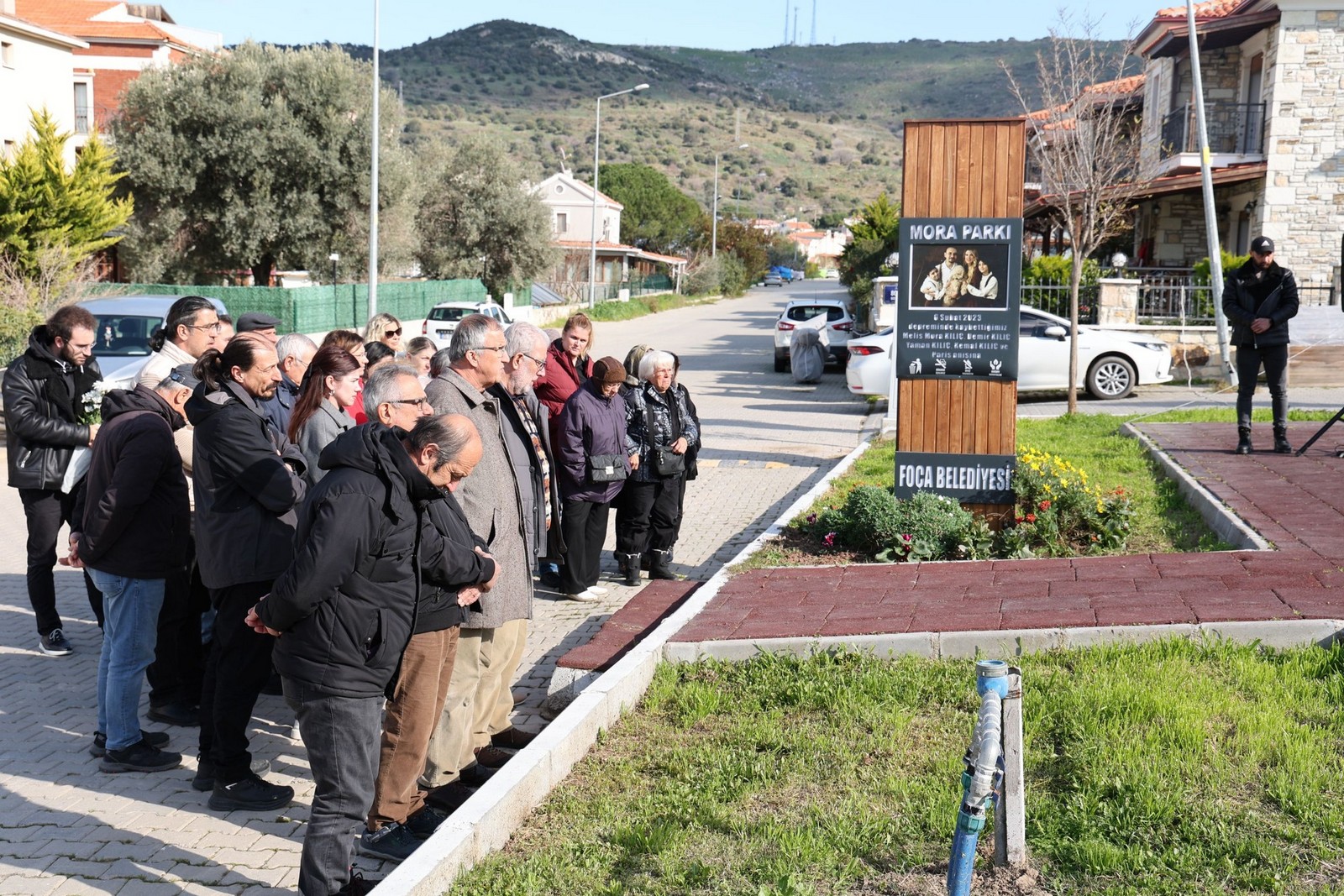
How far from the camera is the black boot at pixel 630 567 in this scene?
8930mm

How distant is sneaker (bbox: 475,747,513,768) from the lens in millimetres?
5500

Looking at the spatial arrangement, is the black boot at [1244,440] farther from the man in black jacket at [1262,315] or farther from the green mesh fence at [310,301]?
the green mesh fence at [310,301]

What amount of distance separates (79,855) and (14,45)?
37839 mm

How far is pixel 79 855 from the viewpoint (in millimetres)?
4762

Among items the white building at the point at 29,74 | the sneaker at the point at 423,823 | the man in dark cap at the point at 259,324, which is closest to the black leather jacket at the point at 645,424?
the man in dark cap at the point at 259,324

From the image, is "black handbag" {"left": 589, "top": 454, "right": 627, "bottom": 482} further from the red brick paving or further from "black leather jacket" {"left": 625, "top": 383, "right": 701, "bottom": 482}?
the red brick paving

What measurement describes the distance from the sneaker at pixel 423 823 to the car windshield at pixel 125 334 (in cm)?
1216

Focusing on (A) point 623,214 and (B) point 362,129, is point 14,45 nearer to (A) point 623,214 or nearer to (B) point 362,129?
(B) point 362,129

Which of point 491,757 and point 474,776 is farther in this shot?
point 491,757

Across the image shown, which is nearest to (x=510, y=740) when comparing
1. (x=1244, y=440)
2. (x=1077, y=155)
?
(x=1244, y=440)

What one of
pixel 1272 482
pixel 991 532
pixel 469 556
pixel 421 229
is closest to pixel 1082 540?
pixel 991 532

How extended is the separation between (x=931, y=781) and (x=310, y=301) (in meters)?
30.1

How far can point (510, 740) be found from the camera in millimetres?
5723

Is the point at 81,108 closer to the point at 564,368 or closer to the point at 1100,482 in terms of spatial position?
the point at 564,368
